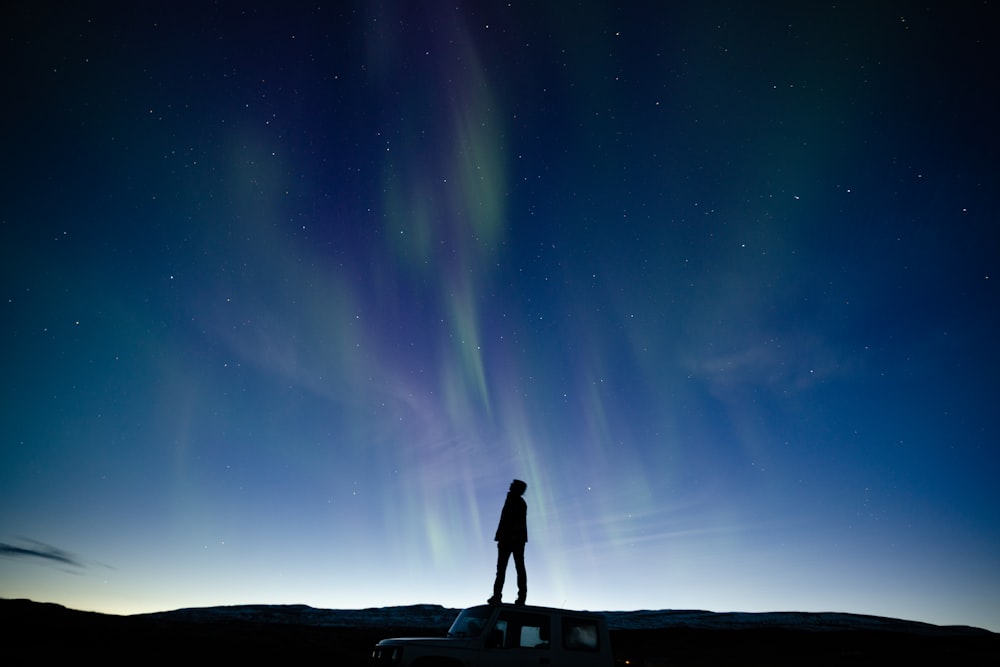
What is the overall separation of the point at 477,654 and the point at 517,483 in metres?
4.42

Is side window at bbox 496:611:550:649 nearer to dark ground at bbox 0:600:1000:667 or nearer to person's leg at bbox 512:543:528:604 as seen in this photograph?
dark ground at bbox 0:600:1000:667

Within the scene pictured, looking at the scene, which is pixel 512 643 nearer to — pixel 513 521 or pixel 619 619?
pixel 513 521

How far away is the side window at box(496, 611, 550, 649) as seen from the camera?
29.1ft

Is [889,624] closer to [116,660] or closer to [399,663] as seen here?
[399,663]

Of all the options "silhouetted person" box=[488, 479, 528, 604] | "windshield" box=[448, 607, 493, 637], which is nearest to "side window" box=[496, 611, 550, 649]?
"windshield" box=[448, 607, 493, 637]

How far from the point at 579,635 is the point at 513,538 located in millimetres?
→ 3317

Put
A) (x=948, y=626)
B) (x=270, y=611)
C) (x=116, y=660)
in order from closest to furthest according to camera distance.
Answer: (x=116, y=660)
(x=948, y=626)
(x=270, y=611)

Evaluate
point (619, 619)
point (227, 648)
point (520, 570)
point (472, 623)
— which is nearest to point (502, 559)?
point (520, 570)

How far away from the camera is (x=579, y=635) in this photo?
9070 mm

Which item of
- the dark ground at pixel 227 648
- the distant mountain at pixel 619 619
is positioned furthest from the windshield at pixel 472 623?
the distant mountain at pixel 619 619

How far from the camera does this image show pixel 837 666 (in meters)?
18.6

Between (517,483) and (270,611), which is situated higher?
(517,483)

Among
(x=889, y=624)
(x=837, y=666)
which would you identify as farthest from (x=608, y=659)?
(x=889, y=624)

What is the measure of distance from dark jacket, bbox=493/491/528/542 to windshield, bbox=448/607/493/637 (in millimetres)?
2661
